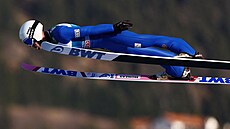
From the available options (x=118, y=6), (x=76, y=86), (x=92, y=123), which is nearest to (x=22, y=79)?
(x=76, y=86)

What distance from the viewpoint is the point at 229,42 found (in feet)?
213

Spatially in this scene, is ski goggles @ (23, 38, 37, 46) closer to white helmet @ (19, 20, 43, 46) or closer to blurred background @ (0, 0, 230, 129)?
white helmet @ (19, 20, 43, 46)

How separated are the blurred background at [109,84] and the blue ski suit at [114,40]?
1154cm

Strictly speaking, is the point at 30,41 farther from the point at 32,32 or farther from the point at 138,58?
the point at 138,58

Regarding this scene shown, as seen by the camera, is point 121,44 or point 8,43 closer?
point 121,44

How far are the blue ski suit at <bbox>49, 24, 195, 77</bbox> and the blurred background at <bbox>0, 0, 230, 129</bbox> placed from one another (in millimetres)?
11544

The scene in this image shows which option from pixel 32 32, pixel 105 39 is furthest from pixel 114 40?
pixel 32 32

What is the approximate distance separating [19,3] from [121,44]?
146ft

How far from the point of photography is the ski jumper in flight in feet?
21.2

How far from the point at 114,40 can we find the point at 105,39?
4.0 inches

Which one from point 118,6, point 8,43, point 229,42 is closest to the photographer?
point 8,43

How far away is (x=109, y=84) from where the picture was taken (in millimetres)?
46094

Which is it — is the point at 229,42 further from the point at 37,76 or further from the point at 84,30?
the point at 84,30

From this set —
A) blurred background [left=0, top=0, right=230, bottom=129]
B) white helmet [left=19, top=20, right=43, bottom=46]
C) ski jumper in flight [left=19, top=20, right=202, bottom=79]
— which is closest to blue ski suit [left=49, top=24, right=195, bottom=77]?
ski jumper in flight [left=19, top=20, right=202, bottom=79]
